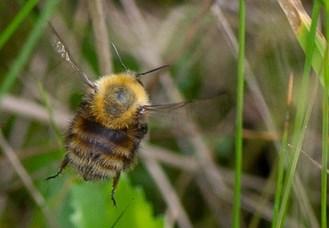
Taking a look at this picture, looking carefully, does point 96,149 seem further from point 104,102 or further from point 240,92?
point 240,92

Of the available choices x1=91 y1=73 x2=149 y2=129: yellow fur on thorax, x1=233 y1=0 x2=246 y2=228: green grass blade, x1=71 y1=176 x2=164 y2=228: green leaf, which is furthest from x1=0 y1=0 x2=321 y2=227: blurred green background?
x1=233 y1=0 x2=246 y2=228: green grass blade

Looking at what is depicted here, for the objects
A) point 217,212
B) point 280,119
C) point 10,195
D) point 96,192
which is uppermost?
point 96,192

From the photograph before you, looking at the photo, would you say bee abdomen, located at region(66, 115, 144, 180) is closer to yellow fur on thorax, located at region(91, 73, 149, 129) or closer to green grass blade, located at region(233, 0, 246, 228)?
yellow fur on thorax, located at region(91, 73, 149, 129)

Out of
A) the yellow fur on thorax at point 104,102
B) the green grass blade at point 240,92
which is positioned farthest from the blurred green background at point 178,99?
the green grass blade at point 240,92

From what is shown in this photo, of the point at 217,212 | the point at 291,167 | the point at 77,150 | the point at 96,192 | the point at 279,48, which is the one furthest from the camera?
the point at 217,212

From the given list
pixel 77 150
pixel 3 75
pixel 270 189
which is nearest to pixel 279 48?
pixel 270 189

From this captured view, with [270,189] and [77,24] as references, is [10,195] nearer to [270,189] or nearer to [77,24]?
[77,24]

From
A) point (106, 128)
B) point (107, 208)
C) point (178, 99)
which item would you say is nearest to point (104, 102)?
point (106, 128)
